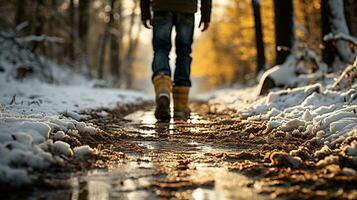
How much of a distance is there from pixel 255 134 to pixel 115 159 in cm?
143

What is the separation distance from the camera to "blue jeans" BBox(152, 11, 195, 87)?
15.9 feet

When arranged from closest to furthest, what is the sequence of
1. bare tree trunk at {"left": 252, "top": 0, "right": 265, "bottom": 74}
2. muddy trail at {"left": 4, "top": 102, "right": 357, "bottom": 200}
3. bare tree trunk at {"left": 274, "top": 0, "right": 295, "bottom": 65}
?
1. muddy trail at {"left": 4, "top": 102, "right": 357, "bottom": 200}
2. bare tree trunk at {"left": 274, "top": 0, "right": 295, "bottom": 65}
3. bare tree trunk at {"left": 252, "top": 0, "right": 265, "bottom": 74}

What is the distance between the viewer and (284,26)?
27.8 ft

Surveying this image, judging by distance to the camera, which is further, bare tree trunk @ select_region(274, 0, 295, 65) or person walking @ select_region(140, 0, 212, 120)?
bare tree trunk @ select_region(274, 0, 295, 65)

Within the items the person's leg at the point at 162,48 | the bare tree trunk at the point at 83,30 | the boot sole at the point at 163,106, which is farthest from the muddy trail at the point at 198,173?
the bare tree trunk at the point at 83,30

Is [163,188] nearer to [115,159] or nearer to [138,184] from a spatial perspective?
[138,184]

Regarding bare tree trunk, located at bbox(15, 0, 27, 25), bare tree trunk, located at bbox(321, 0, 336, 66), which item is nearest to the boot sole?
bare tree trunk, located at bbox(321, 0, 336, 66)

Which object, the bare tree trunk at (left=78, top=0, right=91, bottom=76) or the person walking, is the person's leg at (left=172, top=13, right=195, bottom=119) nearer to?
the person walking

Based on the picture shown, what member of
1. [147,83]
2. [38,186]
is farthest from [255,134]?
[147,83]

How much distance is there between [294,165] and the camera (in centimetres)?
202

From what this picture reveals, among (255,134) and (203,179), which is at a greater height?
(255,134)

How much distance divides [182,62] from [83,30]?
48.2ft

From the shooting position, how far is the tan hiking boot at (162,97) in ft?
14.5

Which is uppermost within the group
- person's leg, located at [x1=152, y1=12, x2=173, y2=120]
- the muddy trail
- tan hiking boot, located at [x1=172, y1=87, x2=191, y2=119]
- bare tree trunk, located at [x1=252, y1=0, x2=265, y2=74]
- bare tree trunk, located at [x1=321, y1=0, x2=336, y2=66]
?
bare tree trunk, located at [x1=252, y1=0, x2=265, y2=74]
